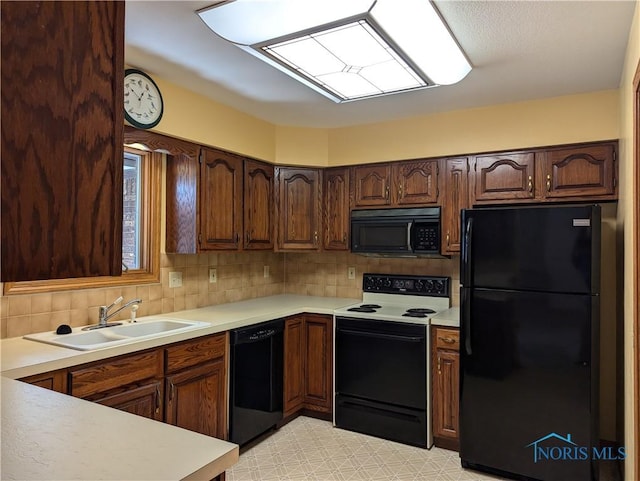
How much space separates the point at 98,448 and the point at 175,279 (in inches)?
88.6

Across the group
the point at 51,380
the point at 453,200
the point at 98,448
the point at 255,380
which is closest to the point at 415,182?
the point at 453,200

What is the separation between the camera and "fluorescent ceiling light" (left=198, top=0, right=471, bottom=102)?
5.39ft

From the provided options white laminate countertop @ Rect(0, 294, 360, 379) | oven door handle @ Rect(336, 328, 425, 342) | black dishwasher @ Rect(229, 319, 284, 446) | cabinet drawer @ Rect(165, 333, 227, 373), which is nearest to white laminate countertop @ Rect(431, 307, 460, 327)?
oven door handle @ Rect(336, 328, 425, 342)

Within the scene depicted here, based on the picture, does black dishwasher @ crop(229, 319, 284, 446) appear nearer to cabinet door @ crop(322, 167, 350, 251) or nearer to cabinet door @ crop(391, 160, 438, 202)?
cabinet door @ crop(322, 167, 350, 251)

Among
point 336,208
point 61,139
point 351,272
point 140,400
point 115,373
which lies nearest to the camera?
point 61,139

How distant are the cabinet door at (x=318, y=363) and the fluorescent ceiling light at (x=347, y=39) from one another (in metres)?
1.81

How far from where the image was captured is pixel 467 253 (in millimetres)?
2729

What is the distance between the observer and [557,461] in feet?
8.11

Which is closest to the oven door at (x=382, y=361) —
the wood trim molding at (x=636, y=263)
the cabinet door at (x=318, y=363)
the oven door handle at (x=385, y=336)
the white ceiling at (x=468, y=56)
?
the oven door handle at (x=385, y=336)

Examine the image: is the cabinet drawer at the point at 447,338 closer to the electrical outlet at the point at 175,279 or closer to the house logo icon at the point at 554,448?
the house logo icon at the point at 554,448

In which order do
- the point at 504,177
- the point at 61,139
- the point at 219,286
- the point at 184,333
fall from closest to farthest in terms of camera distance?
the point at 61,139 → the point at 184,333 → the point at 504,177 → the point at 219,286

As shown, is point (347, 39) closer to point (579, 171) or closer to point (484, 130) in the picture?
point (484, 130)

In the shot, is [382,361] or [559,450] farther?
[382,361]

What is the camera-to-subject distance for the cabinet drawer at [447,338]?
289cm
